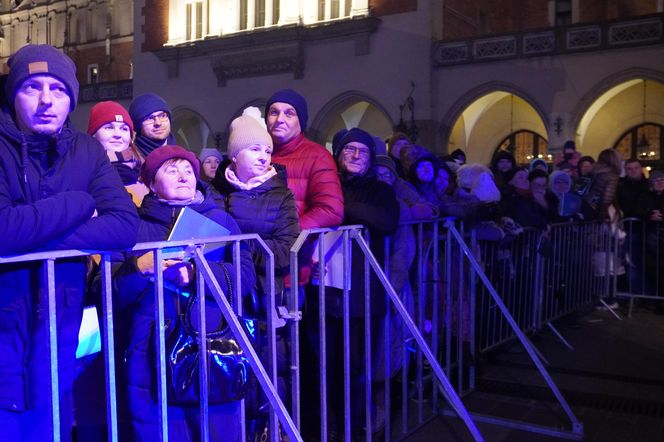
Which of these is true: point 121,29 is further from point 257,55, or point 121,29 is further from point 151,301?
point 151,301

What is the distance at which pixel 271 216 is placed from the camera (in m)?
3.56

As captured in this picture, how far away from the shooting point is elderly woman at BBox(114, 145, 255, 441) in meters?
2.80

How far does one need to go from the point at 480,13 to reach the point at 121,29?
20.6m

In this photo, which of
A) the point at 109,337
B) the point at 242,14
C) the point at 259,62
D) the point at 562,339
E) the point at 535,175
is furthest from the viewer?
the point at 242,14

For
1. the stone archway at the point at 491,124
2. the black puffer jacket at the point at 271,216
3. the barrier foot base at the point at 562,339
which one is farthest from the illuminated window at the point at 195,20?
the black puffer jacket at the point at 271,216

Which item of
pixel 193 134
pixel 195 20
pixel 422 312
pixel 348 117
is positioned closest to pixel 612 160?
pixel 422 312

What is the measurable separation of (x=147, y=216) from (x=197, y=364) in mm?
691

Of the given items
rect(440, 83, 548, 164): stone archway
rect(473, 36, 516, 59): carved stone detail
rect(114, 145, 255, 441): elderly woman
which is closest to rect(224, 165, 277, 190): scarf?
rect(114, 145, 255, 441): elderly woman

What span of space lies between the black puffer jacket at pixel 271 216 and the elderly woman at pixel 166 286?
32 cm

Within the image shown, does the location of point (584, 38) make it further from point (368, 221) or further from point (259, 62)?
point (368, 221)

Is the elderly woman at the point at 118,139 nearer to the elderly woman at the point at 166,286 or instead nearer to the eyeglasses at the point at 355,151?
the elderly woman at the point at 166,286

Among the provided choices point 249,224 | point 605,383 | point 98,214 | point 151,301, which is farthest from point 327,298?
point 605,383

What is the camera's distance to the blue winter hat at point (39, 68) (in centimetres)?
253

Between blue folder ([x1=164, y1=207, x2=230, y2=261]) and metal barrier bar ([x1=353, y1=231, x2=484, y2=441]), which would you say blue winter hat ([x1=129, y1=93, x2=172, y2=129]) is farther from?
blue folder ([x1=164, y1=207, x2=230, y2=261])
